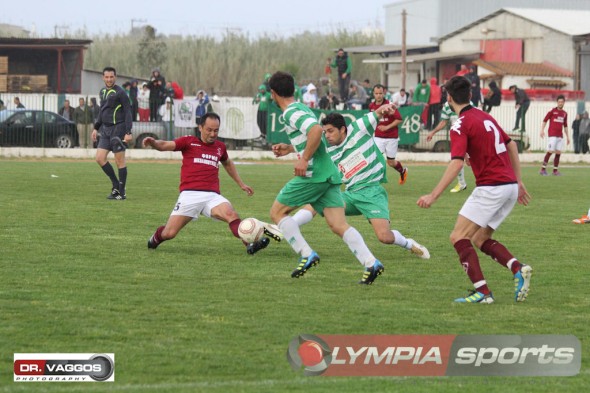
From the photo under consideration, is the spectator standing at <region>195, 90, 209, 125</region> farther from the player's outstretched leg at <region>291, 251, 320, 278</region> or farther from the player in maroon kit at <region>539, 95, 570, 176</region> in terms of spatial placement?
the player's outstretched leg at <region>291, 251, 320, 278</region>

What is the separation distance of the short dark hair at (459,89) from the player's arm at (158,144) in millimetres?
3185

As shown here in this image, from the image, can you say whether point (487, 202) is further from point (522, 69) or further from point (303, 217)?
point (522, 69)

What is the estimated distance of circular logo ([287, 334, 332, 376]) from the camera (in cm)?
668

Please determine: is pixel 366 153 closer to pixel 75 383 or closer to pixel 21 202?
pixel 75 383

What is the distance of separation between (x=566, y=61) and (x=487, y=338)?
47.6 metres

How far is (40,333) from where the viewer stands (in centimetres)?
744

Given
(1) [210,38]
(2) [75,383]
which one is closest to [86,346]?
(2) [75,383]

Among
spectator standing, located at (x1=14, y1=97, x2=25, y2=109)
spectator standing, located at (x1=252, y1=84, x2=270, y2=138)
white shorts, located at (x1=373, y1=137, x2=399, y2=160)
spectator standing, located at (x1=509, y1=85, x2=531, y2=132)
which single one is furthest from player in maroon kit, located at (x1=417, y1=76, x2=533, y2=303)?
spectator standing, located at (x1=509, y1=85, x2=531, y2=132)

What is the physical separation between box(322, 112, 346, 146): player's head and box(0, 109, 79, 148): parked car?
76.6ft

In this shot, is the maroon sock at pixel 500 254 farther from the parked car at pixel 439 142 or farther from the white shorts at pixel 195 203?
the parked car at pixel 439 142

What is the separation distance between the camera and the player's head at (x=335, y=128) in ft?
36.2

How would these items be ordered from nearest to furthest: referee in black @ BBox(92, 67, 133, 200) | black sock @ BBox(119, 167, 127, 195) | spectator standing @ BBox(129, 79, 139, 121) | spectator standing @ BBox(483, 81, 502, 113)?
referee in black @ BBox(92, 67, 133, 200), black sock @ BBox(119, 167, 127, 195), spectator standing @ BBox(129, 79, 139, 121), spectator standing @ BBox(483, 81, 502, 113)

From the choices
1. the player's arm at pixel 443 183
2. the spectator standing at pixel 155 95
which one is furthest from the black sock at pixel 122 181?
the spectator standing at pixel 155 95

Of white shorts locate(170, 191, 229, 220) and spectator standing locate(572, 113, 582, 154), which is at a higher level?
spectator standing locate(572, 113, 582, 154)
